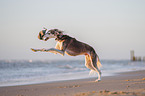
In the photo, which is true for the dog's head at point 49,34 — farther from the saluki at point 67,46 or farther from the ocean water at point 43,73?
the ocean water at point 43,73

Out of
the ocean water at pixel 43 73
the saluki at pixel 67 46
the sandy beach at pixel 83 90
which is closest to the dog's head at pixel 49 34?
the saluki at pixel 67 46

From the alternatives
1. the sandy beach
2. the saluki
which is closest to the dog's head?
the saluki

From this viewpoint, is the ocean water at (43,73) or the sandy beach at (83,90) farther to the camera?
the ocean water at (43,73)

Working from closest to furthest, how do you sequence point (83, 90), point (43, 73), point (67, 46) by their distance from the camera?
point (83, 90), point (67, 46), point (43, 73)

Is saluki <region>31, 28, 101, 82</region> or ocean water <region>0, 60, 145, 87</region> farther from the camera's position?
ocean water <region>0, 60, 145, 87</region>

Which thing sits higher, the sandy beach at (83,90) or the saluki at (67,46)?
the saluki at (67,46)

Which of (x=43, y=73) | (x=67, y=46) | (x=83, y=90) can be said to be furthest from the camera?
(x=43, y=73)

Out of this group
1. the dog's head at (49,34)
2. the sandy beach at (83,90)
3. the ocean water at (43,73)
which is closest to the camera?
the sandy beach at (83,90)

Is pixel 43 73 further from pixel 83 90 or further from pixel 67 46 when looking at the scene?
pixel 83 90

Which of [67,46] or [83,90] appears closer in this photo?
[83,90]

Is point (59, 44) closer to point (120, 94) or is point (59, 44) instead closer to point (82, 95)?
point (82, 95)

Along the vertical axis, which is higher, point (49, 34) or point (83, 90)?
point (49, 34)

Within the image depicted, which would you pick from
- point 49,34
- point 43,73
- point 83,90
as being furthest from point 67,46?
point 43,73

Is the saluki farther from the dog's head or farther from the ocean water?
the ocean water
